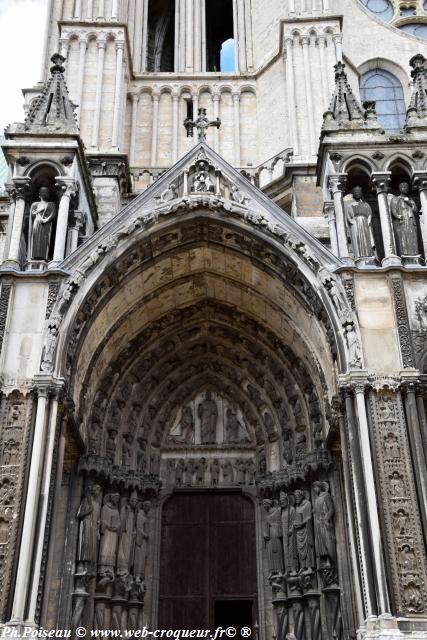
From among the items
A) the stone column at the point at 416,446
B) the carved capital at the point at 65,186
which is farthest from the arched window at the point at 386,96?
the stone column at the point at 416,446

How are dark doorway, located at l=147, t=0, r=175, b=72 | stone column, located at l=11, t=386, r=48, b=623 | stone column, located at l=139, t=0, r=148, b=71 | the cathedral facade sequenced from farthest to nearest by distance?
dark doorway, located at l=147, t=0, r=175, b=72, stone column, located at l=139, t=0, r=148, b=71, the cathedral facade, stone column, located at l=11, t=386, r=48, b=623

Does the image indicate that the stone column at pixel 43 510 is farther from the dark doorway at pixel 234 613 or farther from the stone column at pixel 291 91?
the stone column at pixel 291 91

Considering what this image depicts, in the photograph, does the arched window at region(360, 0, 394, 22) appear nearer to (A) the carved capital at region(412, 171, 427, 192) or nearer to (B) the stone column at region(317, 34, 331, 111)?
(B) the stone column at region(317, 34, 331, 111)

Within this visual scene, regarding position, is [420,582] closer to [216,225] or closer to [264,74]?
[216,225]

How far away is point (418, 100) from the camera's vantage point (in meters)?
12.7

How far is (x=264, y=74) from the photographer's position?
55.2ft

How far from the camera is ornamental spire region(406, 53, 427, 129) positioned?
12.2 metres

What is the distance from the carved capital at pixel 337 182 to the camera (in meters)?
11.6

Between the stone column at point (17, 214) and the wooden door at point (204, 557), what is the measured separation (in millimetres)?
4853

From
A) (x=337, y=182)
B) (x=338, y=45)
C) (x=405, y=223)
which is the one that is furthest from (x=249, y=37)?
(x=405, y=223)

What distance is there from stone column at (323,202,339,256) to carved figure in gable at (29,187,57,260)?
427 cm

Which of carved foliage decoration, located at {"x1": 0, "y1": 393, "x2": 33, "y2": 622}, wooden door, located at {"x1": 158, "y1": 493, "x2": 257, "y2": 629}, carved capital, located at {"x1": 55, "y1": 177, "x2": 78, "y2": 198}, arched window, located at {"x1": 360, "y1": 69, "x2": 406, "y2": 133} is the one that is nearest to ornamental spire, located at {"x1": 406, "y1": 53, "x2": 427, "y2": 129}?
arched window, located at {"x1": 360, "y1": 69, "x2": 406, "y2": 133}

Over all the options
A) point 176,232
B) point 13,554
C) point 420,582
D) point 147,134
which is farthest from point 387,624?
point 147,134

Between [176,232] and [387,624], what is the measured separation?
21.0 feet
